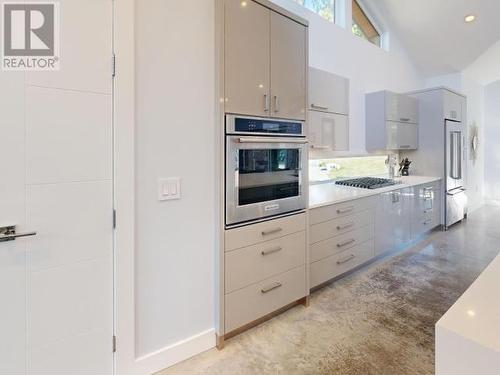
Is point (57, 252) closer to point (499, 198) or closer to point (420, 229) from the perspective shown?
point (420, 229)

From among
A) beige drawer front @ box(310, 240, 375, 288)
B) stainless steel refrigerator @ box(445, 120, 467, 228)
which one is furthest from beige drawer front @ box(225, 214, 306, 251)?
stainless steel refrigerator @ box(445, 120, 467, 228)

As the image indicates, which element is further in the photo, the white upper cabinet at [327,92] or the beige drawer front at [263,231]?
the white upper cabinet at [327,92]

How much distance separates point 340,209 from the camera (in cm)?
283

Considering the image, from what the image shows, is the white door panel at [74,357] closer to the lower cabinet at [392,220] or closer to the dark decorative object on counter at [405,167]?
the lower cabinet at [392,220]

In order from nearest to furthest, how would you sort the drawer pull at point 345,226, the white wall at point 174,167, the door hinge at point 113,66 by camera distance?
the door hinge at point 113,66 → the white wall at point 174,167 → the drawer pull at point 345,226

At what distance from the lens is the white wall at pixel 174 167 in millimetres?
1646

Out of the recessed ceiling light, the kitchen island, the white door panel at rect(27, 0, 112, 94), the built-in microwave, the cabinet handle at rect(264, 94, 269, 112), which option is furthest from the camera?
the recessed ceiling light

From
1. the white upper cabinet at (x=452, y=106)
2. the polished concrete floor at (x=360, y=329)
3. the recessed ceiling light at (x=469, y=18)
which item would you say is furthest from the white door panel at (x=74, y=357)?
the recessed ceiling light at (x=469, y=18)

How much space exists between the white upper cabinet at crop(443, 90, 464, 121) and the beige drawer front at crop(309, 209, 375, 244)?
2.83 meters

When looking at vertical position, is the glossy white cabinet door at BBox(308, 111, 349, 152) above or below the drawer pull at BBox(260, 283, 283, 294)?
above

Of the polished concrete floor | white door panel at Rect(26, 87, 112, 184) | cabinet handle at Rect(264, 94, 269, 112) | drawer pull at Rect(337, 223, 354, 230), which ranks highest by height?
cabinet handle at Rect(264, 94, 269, 112)

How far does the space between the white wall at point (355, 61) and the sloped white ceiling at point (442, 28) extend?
30cm

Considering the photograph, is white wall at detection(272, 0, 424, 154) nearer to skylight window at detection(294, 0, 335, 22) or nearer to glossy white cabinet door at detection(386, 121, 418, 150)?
skylight window at detection(294, 0, 335, 22)

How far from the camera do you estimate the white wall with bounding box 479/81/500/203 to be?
7.07 metres
